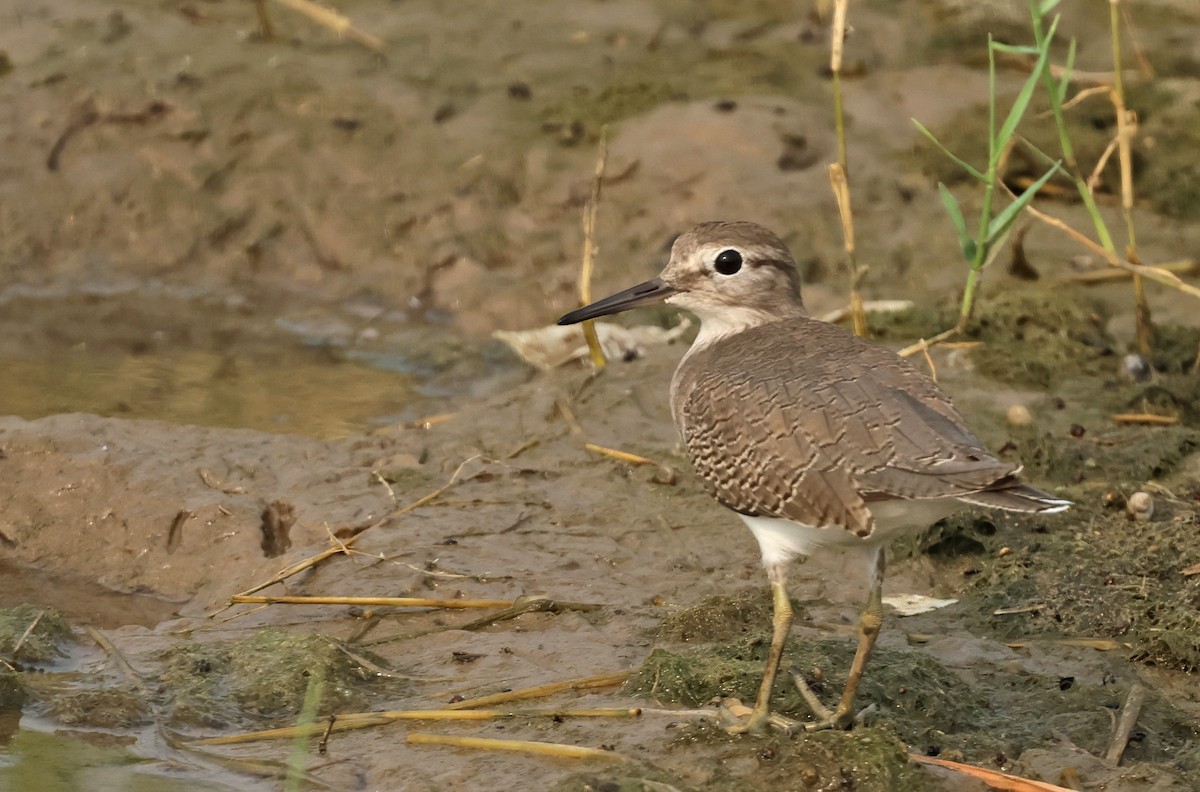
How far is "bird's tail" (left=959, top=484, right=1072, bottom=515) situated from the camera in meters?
4.21

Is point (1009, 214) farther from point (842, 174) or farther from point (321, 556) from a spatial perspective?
point (321, 556)

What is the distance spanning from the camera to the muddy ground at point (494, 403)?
4.94m

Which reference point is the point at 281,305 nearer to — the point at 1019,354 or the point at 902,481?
the point at 1019,354

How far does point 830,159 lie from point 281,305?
3376 millimetres

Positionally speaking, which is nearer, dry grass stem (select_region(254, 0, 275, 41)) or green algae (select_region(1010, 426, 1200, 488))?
green algae (select_region(1010, 426, 1200, 488))

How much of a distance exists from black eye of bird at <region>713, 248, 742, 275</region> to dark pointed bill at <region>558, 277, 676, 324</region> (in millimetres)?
209

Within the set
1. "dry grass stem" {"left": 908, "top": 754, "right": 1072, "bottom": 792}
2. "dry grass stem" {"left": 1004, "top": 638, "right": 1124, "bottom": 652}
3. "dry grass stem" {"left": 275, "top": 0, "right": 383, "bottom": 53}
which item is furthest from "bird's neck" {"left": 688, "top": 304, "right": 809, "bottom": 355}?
"dry grass stem" {"left": 275, "top": 0, "right": 383, "bottom": 53}

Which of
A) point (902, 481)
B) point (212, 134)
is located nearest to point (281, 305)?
point (212, 134)

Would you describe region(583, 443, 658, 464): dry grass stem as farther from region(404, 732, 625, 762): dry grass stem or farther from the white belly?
region(404, 732, 625, 762): dry grass stem

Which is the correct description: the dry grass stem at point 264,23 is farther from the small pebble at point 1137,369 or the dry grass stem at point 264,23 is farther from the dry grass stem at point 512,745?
the dry grass stem at point 512,745

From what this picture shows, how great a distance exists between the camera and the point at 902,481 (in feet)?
14.3

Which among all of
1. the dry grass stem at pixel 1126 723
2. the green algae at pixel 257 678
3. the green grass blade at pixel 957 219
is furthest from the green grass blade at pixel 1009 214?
the green algae at pixel 257 678

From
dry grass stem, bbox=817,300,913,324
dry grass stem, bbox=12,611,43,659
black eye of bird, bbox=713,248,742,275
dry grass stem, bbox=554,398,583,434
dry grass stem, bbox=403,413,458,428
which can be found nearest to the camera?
dry grass stem, bbox=12,611,43,659

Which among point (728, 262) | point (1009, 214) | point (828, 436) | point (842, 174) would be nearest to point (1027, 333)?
point (1009, 214)
